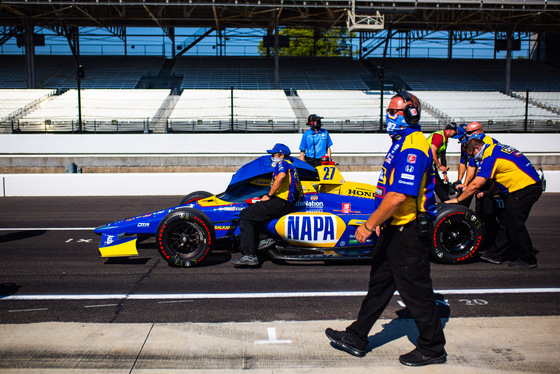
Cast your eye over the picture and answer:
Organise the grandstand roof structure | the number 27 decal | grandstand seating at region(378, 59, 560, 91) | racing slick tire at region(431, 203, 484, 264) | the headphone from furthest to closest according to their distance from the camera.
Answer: grandstand seating at region(378, 59, 560, 91) → the grandstand roof structure → the number 27 decal → racing slick tire at region(431, 203, 484, 264) → the headphone

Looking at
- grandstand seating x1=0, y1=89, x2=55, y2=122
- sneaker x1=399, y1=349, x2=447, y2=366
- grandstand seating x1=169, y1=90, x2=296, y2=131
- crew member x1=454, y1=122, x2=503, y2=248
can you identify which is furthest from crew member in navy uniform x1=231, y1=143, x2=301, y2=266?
grandstand seating x1=0, y1=89, x2=55, y2=122

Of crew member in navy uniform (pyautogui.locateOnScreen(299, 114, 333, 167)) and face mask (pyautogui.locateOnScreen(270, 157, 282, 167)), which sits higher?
crew member in navy uniform (pyautogui.locateOnScreen(299, 114, 333, 167))

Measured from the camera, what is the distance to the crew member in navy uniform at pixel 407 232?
3.43 meters

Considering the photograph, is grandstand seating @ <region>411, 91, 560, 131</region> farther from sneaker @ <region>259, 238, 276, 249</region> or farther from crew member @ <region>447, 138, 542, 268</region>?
sneaker @ <region>259, 238, 276, 249</region>

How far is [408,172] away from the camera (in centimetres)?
341

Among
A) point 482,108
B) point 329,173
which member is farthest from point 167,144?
point 482,108

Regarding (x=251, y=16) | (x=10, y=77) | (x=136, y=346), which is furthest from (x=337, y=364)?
(x=10, y=77)

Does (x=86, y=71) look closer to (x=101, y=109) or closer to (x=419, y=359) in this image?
(x=101, y=109)

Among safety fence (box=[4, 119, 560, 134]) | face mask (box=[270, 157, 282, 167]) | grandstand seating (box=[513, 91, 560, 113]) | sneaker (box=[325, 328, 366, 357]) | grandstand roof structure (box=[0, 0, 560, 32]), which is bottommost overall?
Answer: sneaker (box=[325, 328, 366, 357])

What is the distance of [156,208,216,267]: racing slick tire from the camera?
20.3ft

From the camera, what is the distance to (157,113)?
22.9 meters

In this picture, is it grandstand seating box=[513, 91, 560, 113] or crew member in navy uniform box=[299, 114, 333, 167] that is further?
grandstand seating box=[513, 91, 560, 113]

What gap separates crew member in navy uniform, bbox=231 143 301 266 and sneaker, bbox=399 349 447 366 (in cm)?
284

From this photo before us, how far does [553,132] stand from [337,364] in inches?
880
